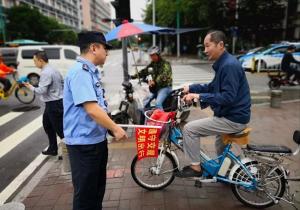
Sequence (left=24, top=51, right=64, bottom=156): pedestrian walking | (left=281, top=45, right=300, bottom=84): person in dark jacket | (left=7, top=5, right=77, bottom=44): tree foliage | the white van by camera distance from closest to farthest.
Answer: (left=24, top=51, right=64, bottom=156): pedestrian walking, (left=281, top=45, right=300, bottom=84): person in dark jacket, the white van, (left=7, top=5, right=77, bottom=44): tree foliage

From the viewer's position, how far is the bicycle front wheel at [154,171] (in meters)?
4.06

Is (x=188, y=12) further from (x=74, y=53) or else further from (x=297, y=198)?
(x=297, y=198)

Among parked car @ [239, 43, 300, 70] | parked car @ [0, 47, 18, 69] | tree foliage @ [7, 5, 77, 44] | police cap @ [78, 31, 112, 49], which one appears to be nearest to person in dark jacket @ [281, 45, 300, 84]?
parked car @ [239, 43, 300, 70]

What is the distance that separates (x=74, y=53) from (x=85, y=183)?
1297 centimetres

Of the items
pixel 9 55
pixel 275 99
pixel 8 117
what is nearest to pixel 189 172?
pixel 275 99

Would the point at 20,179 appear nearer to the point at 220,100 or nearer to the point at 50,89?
the point at 50,89

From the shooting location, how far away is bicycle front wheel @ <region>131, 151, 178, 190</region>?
4062 mm

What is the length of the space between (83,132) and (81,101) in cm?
32

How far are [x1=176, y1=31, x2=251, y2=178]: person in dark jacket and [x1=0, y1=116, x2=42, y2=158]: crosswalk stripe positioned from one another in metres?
4.06

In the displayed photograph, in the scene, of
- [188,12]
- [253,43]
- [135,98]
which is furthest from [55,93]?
[253,43]

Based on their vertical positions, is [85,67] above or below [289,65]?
above

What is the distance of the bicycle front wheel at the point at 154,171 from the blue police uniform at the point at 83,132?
121 cm

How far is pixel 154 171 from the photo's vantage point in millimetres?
4078

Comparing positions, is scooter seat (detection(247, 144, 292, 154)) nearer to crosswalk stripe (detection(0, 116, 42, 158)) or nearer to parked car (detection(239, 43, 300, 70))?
crosswalk stripe (detection(0, 116, 42, 158))
